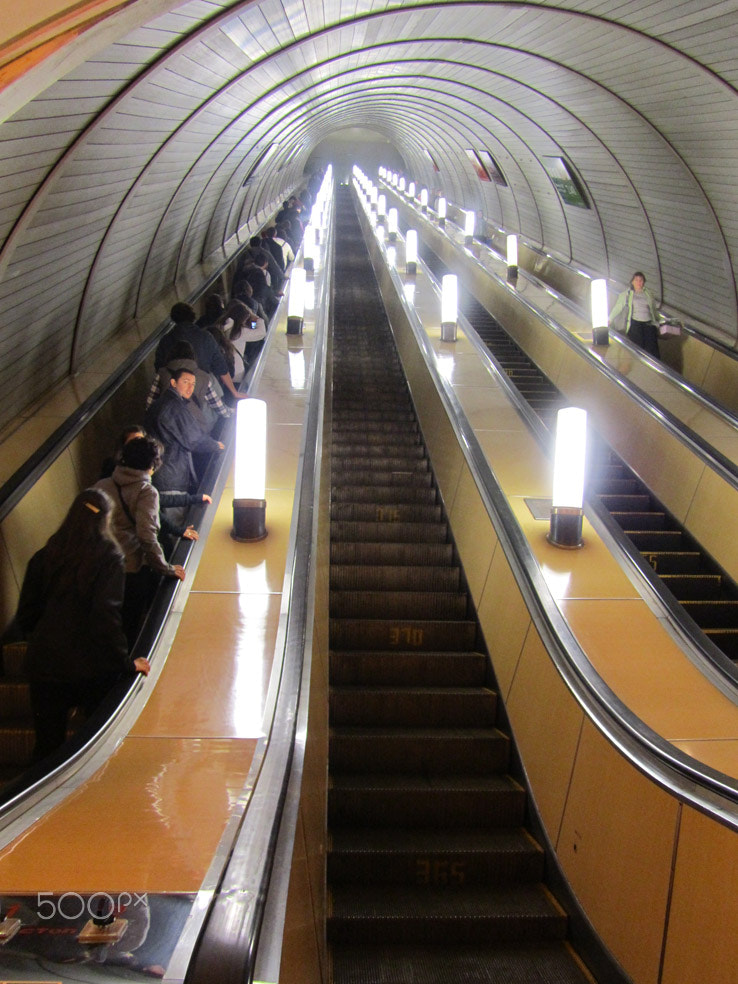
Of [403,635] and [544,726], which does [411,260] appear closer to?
[403,635]

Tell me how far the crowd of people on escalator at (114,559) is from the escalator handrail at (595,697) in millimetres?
1861

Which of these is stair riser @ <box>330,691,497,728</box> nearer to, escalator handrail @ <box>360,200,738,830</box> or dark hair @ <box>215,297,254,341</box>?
escalator handrail @ <box>360,200,738,830</box>

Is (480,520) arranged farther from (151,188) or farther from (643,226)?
(643,226)

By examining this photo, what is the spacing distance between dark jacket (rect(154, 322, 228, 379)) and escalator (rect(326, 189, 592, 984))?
4.98 feet

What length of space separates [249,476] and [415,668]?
5.32 feet

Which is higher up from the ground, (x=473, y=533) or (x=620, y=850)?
(x=473, y=533)

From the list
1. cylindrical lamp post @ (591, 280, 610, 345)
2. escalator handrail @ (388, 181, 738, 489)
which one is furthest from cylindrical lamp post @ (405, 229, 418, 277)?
cylindrical lamp post @ (591, 280, 610, 345)

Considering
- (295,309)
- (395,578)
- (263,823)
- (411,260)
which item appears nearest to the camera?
(263,823)

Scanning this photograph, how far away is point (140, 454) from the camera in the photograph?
4.11 meters

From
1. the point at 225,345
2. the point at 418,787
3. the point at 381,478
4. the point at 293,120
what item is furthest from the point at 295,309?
the point at 293,120

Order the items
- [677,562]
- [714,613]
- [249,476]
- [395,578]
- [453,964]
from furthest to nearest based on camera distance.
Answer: [677,562]
[395,578]
[714,613]
[249,476]
[453,964]

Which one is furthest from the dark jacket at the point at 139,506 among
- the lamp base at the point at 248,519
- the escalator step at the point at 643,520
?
the escalator step at the point at 643,520

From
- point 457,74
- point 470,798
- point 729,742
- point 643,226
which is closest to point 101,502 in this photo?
point 470,798

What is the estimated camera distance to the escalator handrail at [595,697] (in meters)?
2.77
